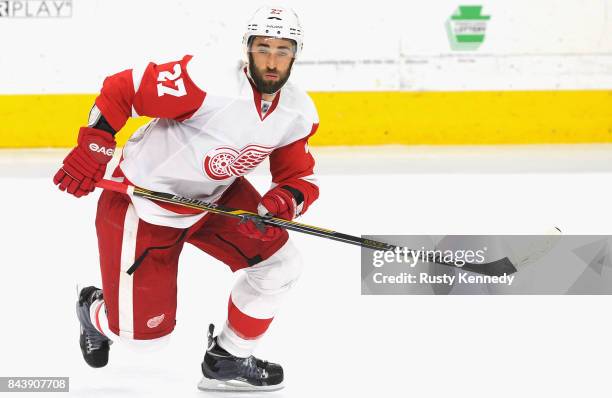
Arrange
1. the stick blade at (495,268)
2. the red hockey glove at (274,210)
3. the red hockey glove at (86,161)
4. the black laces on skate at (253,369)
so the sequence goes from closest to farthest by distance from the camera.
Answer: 1. the red hockey glove at (86,161)
2. the red hockey glove at (274,210)
3. the black laces on skate at (253,369)
4. the stick blade at (495,268)

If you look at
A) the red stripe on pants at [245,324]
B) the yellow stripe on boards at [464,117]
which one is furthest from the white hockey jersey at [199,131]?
the yellow stripe on boards at [464,117]

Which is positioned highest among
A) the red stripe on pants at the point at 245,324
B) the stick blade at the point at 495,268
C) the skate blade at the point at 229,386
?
the stick blade at the point at 495,268

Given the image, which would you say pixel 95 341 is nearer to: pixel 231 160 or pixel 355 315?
pixel 231 160

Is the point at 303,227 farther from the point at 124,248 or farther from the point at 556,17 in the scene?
the point at 556,17

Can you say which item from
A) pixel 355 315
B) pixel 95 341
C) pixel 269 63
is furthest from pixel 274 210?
pixel 355 315

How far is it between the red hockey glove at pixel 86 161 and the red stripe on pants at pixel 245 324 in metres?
0.51

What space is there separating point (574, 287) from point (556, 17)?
3.09 meters

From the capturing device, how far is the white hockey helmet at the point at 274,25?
7.93 ft

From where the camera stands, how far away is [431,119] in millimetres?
6047

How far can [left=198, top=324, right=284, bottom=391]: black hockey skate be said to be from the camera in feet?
8.50

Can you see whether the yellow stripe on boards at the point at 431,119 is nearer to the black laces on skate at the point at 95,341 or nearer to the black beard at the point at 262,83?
the black laces on skate at the point at 95,341

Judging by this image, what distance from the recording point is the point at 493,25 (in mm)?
5988

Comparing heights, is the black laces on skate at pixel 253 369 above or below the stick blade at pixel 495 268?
below

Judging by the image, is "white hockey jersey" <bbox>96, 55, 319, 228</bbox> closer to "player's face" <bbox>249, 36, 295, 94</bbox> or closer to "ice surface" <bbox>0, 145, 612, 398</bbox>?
→ "player's face" <bbox>249, 36, 295, 94</bbox>
